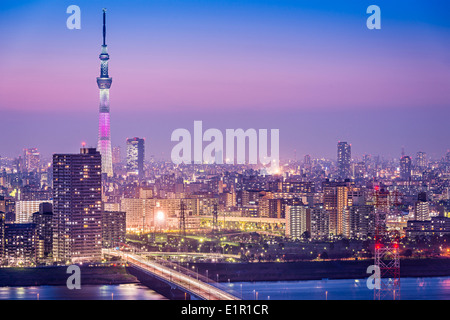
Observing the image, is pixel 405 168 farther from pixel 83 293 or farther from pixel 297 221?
pixel 83 293

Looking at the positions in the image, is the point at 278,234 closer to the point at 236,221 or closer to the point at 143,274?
the point at 236,221

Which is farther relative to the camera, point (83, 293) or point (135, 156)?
point (135, 156)

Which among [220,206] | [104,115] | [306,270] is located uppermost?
[104,115]

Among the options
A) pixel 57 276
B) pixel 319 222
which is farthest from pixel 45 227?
pixel 319 222

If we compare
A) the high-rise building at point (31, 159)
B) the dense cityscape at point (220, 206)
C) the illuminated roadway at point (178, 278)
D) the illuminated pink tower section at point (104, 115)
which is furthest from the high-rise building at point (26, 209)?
the illuminated pink tower section at point (104, 115)

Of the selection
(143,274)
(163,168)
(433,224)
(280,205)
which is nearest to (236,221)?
(280,205)

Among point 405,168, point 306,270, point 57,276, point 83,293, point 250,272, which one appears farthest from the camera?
point 405,168
